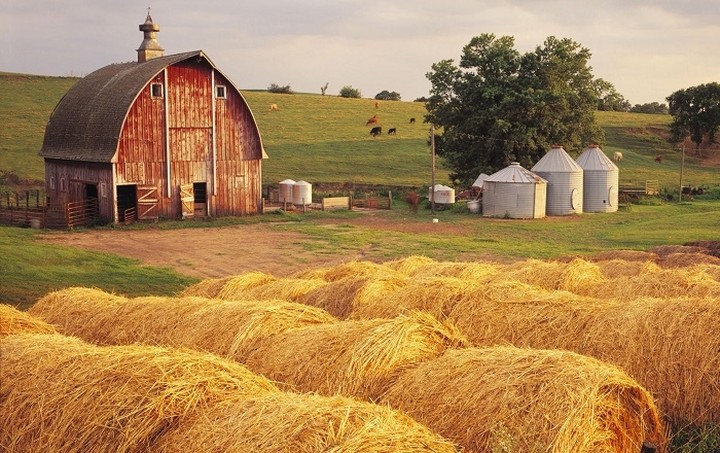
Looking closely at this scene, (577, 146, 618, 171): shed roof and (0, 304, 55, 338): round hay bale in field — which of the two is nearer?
(0, 304, 55, 338): round hay bale in field

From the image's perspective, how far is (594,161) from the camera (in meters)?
54.5

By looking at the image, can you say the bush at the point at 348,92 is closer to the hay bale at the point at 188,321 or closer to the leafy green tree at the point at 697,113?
the leafy green tree at the point at 697,113

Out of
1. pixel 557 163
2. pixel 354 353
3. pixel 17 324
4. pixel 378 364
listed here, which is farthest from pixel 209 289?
pixel 557 163

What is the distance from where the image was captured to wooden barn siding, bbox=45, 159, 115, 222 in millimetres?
40844

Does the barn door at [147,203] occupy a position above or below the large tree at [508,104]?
below

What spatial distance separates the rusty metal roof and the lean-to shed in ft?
59.8

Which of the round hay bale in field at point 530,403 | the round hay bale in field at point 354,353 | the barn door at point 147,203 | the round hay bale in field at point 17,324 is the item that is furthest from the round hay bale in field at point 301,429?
the barn door at point 147,203

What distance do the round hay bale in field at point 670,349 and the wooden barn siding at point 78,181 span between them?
1323 inches

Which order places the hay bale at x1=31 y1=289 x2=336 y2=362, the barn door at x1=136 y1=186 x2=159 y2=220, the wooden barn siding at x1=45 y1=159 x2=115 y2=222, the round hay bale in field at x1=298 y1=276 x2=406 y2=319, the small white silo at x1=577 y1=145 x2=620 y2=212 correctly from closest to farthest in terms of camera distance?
the hay bale at x1=31 y1=289 x2=336 y2=362, the round hay bale in field at x1=298 y1=276 x2=406 y2=319, the wooden barn siding at x1=45 y1=159 x2=115 y2=222, the barn door at x1=136 y1=186 x2=159 y2=220, the small white silo at x1=577 y1=145 x2=620 y2=212

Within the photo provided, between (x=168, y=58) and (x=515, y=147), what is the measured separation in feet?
82.3

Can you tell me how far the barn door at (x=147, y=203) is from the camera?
41656mm

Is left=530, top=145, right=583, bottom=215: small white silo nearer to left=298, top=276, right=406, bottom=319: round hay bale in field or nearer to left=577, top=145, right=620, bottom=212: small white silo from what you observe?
left=577, top=145, right=620, bottom=212: small white silo

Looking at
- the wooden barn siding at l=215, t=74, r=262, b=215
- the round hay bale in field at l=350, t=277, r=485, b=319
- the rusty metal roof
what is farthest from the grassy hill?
the round hay bale in field at l=350, t=277, r=485, b=319

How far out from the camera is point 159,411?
643 centimetres
